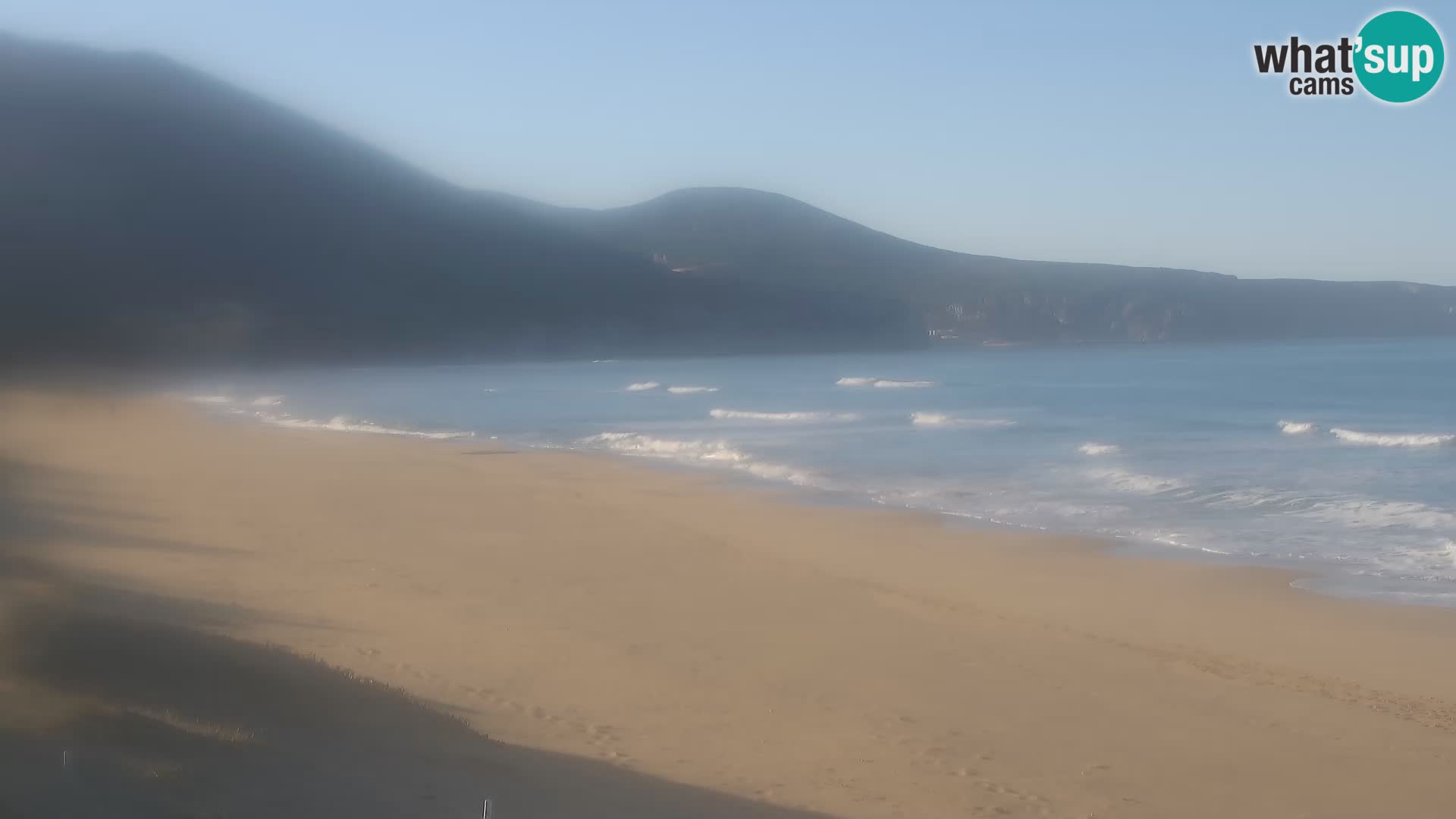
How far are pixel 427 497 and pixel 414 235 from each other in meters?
6.13

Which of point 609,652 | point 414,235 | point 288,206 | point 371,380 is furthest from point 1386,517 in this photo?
point 371,380

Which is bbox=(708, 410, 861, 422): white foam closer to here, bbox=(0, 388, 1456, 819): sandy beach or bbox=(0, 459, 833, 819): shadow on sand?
bbox=(0, 388, 1456, 819): sandy beach

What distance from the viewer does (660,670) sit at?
7.02 metres

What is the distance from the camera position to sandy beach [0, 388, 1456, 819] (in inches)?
182

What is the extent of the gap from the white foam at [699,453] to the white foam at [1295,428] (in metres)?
12.9

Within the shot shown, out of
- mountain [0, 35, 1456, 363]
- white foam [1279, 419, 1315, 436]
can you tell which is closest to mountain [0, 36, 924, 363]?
mountain [0, 35, 1456, 363]

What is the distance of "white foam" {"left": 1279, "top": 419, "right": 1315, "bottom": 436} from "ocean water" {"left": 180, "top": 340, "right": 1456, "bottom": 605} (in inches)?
3.8

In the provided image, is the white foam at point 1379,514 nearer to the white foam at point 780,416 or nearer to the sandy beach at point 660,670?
the sandy beach at point 660,670

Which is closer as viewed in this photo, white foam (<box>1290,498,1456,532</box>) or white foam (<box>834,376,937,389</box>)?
white foam (<box>1290,498,1456,532</box>)

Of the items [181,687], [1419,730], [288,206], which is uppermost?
[288,206]

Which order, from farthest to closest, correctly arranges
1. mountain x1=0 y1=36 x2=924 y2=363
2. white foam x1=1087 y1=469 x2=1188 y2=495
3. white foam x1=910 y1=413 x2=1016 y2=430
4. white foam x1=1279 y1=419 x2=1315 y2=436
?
white foam x1=910 y1=413 x2=1016 y2=430 → white foam x1=1279 y1=419 x2=1315 y2=436 → white foam x1=1087 y1=469 x2=1188 y2=495 → mountain x1=0 y1=36 x2=924 y2=363

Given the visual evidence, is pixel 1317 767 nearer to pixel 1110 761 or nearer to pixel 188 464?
pixel 1110 761

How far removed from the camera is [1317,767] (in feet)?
18.5

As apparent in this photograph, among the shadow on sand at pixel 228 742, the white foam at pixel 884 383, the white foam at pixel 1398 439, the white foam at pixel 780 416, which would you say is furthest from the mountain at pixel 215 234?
the white foam at pixel 1398 439
